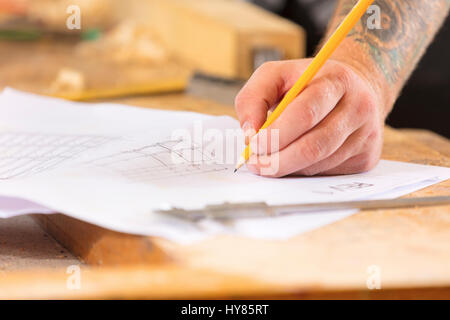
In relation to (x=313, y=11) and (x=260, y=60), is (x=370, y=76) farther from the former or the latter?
(x=313, y=11)

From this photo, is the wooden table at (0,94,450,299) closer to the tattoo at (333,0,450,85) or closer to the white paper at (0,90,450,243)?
the white paper at (0,90,450,243)

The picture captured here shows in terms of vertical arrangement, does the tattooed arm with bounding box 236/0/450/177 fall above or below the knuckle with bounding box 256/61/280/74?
below

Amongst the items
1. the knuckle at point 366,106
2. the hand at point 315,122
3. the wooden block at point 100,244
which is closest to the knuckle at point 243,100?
the hand at point 315,122

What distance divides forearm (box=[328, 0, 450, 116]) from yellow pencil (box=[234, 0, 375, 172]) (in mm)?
121

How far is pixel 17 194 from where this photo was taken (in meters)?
0.61

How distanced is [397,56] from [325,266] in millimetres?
464

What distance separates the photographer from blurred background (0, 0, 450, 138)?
1467mm

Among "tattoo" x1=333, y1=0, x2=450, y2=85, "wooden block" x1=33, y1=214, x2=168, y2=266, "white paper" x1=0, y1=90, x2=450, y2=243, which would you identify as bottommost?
"wooden block" x1=33, y1=214, x2=168, y2=266

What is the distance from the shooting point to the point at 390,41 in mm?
902

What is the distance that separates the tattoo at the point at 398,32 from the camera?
87 cm

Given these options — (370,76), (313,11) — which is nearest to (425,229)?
(370,76)

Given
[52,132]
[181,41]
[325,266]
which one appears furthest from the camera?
[181,41]

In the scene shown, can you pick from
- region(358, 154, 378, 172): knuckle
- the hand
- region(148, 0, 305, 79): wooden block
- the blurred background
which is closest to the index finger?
the hand

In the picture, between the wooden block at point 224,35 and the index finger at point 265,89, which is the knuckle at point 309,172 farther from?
the wooden block at point 224,35
